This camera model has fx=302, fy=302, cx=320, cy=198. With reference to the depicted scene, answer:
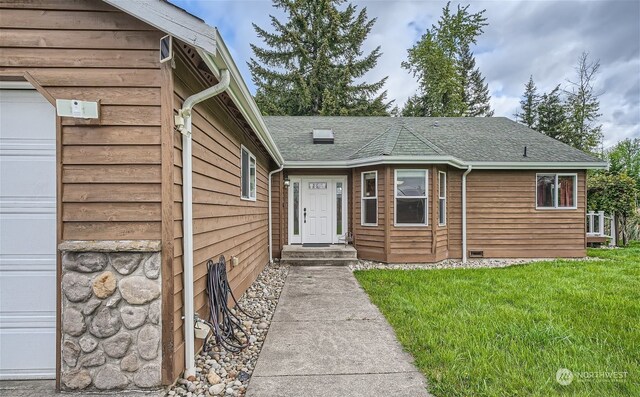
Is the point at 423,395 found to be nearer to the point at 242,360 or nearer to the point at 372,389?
the point at 372,389

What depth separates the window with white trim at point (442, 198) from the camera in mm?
7260

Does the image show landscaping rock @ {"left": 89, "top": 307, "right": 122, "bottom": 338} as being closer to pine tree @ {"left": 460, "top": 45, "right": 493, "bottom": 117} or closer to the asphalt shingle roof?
the asphalt shingle roof

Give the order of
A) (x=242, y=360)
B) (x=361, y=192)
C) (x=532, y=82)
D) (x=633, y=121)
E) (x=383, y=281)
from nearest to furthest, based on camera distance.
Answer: (x=242, y=360) < (x=383, y=281) < (x=361, y=192) < (x=633, y=121) < (x=532, y=82)

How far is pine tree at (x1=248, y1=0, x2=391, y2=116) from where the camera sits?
1759 cm

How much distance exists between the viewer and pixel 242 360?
2783 millimetres

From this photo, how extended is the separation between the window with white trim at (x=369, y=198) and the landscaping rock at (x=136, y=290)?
5.59 metres

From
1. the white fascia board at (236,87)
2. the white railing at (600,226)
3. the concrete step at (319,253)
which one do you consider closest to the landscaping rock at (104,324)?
the white fascia board at (236,87)

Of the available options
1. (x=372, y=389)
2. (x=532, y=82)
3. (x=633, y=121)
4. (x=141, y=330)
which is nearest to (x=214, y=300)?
(x=141, y=330)

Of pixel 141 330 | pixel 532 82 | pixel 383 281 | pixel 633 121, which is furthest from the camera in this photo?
pixel 532 82

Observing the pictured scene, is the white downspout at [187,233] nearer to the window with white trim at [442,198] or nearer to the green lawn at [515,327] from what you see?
the green lawn at [515,327]

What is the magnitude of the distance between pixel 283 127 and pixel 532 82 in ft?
83.9

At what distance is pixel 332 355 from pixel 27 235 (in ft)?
8.66

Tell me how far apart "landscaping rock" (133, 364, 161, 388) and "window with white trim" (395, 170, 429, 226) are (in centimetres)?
565

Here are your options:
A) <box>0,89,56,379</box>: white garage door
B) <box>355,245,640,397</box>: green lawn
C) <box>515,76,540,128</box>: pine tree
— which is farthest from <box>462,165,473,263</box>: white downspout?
<box>515,76,540,128</box>: pine tree
